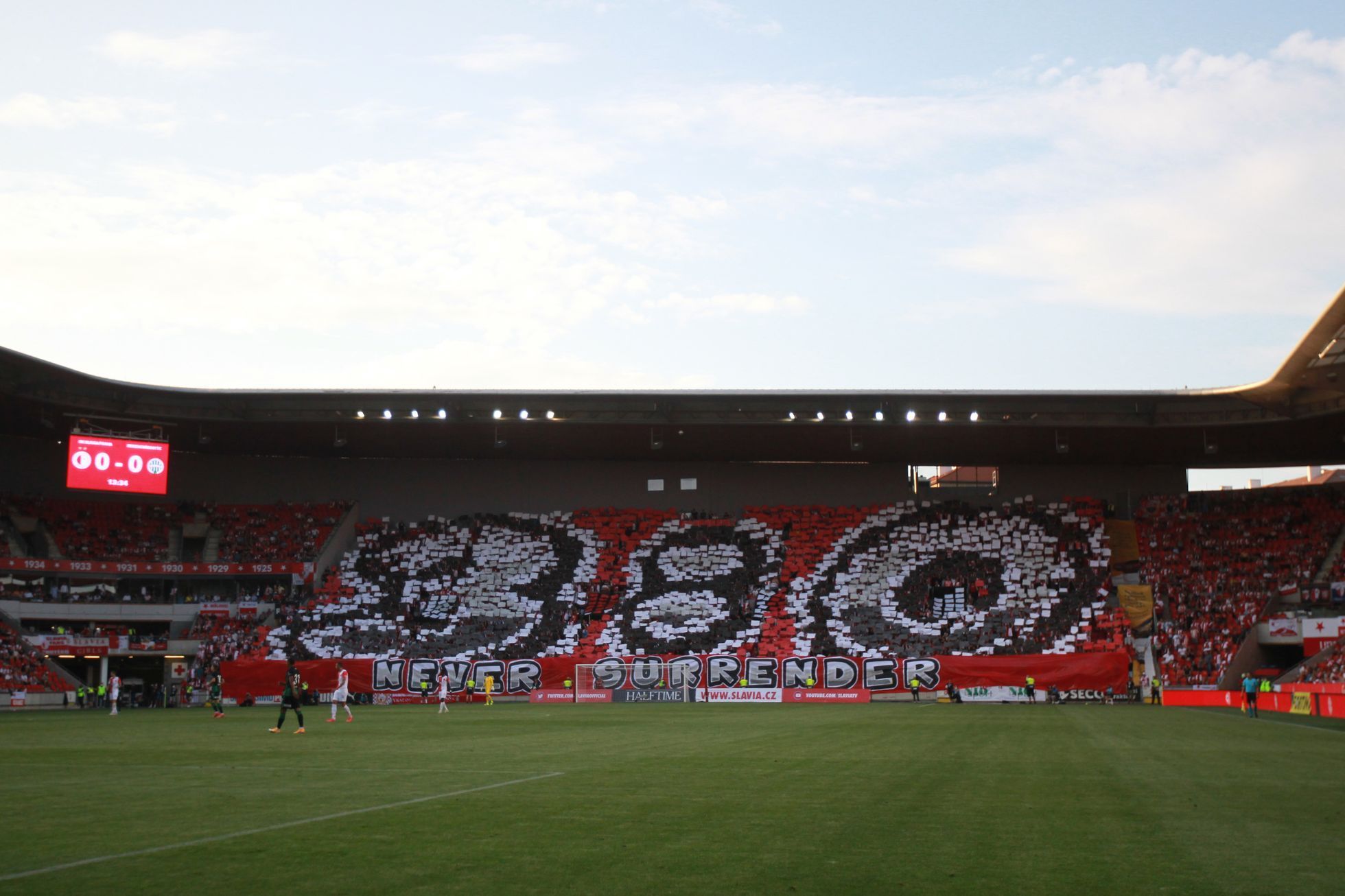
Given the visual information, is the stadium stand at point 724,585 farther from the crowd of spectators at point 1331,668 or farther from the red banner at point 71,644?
the crowd of spectators at point 1331,668

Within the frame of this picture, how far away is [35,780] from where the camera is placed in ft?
55.9

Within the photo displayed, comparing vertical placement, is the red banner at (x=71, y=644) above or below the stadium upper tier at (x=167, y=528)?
below

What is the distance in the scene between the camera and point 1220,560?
58.6 meters

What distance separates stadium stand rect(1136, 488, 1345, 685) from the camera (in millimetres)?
53219

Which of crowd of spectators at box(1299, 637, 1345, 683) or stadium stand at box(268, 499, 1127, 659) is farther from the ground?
stadium stand at box(268, 499, 1127, 659)

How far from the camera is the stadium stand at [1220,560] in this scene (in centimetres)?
5322

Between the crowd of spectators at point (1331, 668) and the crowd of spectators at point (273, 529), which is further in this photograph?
the crowd of spectators at point (273, 529)

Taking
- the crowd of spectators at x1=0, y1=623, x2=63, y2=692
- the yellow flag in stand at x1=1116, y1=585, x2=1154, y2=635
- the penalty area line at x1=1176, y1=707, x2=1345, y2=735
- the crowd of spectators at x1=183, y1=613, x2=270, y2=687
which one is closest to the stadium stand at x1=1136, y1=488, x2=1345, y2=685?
the yellow flag in stand at x1=1116, y1=585, x2=1154, y2=635

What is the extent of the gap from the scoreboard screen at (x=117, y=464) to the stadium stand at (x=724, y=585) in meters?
10.5

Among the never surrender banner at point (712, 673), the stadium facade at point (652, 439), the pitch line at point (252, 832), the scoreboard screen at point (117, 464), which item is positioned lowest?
the never surrender banner at point (712, 673)

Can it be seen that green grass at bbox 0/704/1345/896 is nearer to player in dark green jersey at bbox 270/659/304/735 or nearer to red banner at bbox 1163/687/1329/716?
player in dark green jersey at bbox 270/659/304/735

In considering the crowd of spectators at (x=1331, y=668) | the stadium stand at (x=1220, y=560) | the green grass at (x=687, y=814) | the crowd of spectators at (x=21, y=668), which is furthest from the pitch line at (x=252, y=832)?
the stadium stand at (x=1220, y=560)

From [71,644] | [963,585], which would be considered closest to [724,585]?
[963,585]

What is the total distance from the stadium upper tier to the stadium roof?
3567 millimetres
